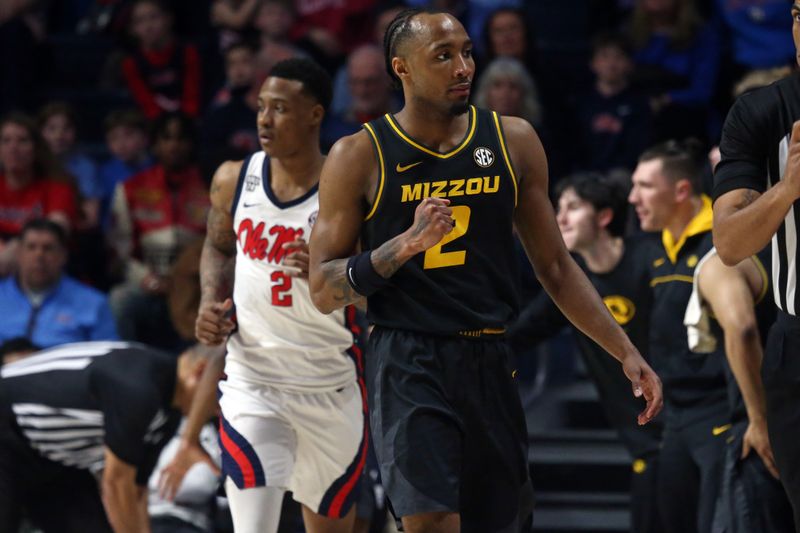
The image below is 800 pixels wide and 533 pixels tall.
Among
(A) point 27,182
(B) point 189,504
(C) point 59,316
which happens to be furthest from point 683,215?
(A) point 27,182

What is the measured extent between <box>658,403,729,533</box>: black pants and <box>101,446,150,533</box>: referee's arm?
233 cm

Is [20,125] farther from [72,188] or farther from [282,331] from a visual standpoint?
[282,331]

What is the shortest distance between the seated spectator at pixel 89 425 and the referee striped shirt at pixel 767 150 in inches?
123

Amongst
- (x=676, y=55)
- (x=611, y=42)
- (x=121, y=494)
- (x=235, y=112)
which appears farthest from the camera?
(x=235, y=112)

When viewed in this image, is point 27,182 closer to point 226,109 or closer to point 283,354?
point 226,109

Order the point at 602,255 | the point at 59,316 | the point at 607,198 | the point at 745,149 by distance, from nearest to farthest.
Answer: the point at 745,149
the point at 602,255
the point at 607,198
the point at 59,316

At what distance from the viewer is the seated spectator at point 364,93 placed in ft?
30.6

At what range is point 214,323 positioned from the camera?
206 inches

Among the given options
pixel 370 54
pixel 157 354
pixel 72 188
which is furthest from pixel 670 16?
pixel 157 354

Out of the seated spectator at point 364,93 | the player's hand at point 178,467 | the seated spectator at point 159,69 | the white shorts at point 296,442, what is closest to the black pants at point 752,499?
the white shorts at point 296,442

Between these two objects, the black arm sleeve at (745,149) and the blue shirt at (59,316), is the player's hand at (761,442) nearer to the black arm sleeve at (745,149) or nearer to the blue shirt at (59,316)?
the black arm sleeve at (745,149)

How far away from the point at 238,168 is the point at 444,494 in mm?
2092

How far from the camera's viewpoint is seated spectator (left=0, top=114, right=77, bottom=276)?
9.41 m

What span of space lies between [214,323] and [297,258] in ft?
1.90
